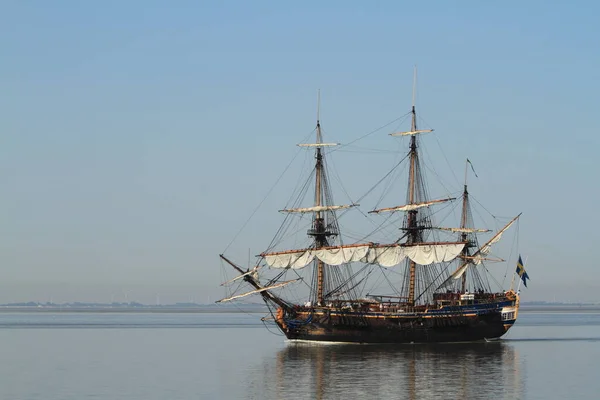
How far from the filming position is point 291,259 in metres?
124

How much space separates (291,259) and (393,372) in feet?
154

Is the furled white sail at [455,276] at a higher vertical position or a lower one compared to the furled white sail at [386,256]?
lower

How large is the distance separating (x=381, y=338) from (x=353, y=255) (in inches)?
522

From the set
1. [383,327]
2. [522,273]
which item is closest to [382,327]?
[383,327]

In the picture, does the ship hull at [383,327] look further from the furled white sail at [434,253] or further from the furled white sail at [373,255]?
the furled white sail at [373,255]

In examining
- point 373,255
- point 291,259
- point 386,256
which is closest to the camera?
point 386,256

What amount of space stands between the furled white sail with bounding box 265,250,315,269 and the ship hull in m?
10.5

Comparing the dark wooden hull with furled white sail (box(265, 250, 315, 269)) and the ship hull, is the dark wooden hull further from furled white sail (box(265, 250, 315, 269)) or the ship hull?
furled white sail (box(265, 250, 315, 269))

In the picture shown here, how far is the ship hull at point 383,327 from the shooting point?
366 ft

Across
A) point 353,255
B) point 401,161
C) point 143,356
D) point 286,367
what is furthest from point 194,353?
point 401,161

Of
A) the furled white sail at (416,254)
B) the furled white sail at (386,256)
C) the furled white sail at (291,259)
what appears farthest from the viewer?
the furled white sail at (291,259)

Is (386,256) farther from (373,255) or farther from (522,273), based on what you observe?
(522,273)

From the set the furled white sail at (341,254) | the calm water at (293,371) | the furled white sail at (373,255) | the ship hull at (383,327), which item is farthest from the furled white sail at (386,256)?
the calm water at (293,371)

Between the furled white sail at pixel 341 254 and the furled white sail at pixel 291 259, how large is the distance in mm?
1740
